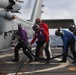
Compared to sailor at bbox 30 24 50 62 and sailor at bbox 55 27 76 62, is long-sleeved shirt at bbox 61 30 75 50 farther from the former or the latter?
sailor at bbox 30 24 50 62

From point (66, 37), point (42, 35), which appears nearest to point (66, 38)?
point (66, 37)

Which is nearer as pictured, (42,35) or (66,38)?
(66,38)

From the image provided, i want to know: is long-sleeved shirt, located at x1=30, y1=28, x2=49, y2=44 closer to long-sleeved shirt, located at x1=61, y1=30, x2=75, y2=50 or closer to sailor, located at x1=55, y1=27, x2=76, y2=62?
sailor, located at x1=55, y1=27, x2=76, y2=62

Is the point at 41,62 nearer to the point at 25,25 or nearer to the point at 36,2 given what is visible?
the point at 25,25

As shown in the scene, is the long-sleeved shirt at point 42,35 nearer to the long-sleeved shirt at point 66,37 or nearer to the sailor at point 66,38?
the sailor at point 66,38

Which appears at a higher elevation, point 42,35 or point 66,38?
point 42,35

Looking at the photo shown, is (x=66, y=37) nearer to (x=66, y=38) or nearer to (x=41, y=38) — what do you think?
(x=66, y=38)

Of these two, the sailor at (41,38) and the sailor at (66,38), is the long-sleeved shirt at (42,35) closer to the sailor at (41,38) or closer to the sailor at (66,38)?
the sailor at (41,38)

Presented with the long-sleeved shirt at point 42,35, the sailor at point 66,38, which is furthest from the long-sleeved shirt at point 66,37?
the long-sleeved shirt at point 42,35

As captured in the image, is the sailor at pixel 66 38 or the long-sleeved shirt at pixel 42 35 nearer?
the sailor at pixel 66 38

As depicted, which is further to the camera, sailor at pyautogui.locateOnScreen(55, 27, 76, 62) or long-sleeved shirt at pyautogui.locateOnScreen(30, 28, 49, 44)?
long-sleeved shirt at pyautogui.locateOnScreen(30, 28, 49, 44)

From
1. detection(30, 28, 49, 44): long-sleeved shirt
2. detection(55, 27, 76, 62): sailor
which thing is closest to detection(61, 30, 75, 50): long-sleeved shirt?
detection(55, 27, 76, 62): sailor

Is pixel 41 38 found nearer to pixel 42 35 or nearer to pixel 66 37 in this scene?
pixel 42 35

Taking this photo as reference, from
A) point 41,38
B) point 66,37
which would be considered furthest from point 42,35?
point 66,37
